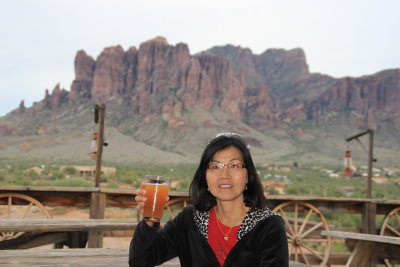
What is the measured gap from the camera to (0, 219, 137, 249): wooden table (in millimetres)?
2781

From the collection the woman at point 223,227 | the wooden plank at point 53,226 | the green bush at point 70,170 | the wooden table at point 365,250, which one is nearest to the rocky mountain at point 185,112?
the green bush at point 70,170

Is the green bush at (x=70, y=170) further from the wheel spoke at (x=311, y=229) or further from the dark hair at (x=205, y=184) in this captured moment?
the dark hair at (x=205, y=184)

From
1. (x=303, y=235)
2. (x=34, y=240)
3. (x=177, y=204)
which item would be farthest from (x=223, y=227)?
(x=303, y=235)

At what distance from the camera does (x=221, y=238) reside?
1741mm

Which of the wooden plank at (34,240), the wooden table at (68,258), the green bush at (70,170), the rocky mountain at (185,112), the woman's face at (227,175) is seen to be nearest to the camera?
the woman's face at (227,175)

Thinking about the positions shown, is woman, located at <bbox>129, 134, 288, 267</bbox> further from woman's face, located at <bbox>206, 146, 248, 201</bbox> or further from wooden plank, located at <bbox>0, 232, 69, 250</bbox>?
wooden plank, located at <bbox>0, 232, 69, 250</bbox>

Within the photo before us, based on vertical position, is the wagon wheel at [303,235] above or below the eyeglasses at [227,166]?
below

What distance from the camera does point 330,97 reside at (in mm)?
109125

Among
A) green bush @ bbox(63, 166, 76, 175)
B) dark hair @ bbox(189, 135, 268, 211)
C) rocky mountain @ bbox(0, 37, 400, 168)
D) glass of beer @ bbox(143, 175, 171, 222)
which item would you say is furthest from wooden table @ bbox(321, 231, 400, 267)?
rocky mountain @ bbox(0, 37, 400, 168)

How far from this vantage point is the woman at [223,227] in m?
1.62

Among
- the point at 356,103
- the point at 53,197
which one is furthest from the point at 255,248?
the point at 356,103

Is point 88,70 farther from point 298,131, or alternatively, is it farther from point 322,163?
point 322,163

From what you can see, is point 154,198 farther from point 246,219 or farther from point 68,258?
point 68,258

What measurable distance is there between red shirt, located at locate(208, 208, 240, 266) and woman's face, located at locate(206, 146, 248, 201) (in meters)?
0.13
